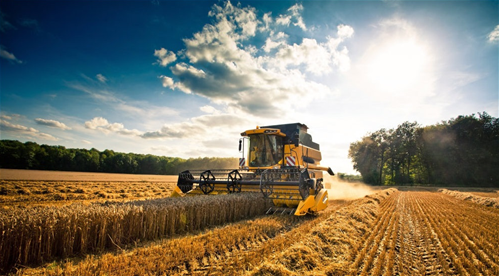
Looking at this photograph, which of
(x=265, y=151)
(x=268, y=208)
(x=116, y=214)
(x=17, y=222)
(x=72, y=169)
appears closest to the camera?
(x=17, y=222)

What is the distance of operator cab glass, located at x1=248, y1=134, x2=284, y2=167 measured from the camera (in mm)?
9961

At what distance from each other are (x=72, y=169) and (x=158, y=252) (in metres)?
57.3

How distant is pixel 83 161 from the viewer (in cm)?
5031

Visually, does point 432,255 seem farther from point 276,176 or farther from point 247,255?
point 276,176

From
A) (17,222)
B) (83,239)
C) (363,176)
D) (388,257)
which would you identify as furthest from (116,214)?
(363,176)

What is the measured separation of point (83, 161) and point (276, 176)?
184 feet

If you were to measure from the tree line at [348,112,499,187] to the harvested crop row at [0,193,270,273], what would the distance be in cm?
4200

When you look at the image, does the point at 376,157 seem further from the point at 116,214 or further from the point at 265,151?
the point at 116,214

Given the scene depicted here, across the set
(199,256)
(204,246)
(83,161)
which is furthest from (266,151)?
(83,161)

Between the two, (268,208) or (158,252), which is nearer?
(158,252)

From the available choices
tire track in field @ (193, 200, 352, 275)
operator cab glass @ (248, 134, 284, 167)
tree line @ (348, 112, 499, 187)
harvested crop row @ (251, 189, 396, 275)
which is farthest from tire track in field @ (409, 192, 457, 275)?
tree line @ (348, 112, 499, 187)

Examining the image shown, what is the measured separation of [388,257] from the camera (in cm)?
393

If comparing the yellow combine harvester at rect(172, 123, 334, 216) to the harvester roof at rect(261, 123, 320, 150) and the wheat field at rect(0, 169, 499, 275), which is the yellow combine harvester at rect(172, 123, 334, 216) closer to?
the harvester roof at rect(261, 123, 320, 150)

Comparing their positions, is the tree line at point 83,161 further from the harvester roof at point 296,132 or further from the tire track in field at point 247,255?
the tire track in field at point 247,255
